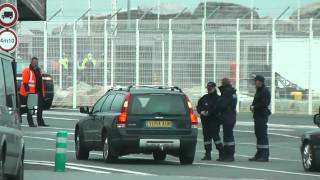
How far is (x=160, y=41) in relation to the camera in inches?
1750

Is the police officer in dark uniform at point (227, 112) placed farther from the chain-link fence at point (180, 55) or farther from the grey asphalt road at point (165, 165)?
the chain-link fence at point (180, 55)

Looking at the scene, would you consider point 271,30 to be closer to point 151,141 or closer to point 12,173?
point 151,141

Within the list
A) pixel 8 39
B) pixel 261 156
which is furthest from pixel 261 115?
pixel 8 39

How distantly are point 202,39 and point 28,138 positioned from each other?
59.1ft

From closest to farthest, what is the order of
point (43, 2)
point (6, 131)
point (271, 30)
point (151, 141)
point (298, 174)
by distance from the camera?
1. point (6, 131)
2. point (298, 174)
3. point (151, 141)
4. point (43, 2)
5. point (271, 30)

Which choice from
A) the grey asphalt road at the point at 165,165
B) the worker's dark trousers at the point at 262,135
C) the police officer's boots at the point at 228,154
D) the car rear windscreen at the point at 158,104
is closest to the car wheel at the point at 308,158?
the grey asphalt road at the point at 165,165

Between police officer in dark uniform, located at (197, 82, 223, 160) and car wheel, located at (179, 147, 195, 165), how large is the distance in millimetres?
1702

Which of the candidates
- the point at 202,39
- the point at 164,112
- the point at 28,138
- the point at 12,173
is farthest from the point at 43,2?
the point at 12,173

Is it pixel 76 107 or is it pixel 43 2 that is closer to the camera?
pixel 43 2

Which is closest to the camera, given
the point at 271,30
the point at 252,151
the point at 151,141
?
the point at 151,141

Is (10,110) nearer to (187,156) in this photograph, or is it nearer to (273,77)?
(187,156)

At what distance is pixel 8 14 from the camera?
21.9 metres

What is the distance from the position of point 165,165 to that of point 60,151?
3484 millimetres

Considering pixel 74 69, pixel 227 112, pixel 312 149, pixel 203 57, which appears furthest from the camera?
pixel 74 69
